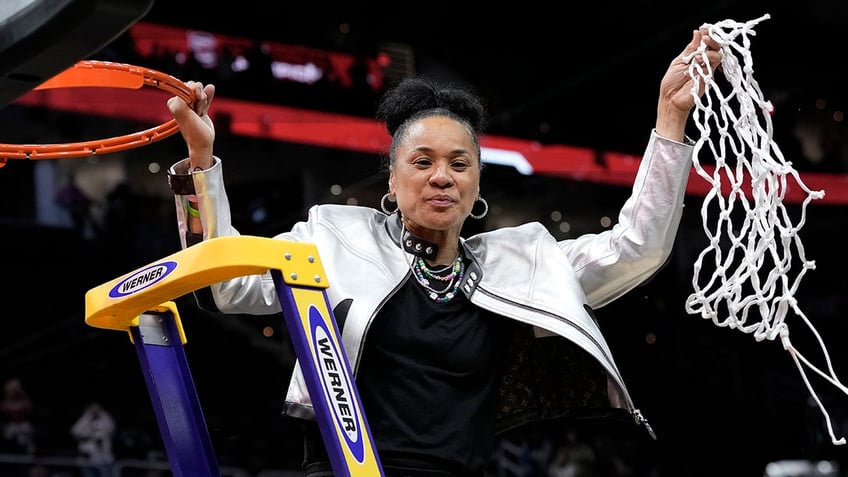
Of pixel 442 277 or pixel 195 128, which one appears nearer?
pixel 195 128

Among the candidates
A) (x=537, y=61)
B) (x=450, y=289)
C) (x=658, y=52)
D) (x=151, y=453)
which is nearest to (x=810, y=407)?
(x=658, y=52)

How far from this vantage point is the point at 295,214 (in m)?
7.56

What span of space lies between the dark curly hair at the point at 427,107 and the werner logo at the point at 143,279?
1.73 ft

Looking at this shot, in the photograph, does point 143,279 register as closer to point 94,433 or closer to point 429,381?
point 429,381

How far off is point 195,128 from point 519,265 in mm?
563

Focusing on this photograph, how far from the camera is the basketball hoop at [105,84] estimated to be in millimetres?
1808

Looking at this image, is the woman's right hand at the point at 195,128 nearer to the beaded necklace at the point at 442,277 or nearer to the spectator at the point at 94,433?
the beaded necklace at the point at 442,277

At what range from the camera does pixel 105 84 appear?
74.4 inches

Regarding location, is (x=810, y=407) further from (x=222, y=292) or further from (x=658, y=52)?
(x=222, y=292)

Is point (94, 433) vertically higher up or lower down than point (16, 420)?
lower down

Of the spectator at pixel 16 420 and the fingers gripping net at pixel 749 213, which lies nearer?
the fingers gripping net at pixel 749 213

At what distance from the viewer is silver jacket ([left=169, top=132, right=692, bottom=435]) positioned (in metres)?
1.78

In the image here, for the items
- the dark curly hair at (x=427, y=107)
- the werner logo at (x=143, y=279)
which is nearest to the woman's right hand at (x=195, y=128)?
the werner logo at (x=143, y=279)

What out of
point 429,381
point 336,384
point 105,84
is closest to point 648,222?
point 429,381
